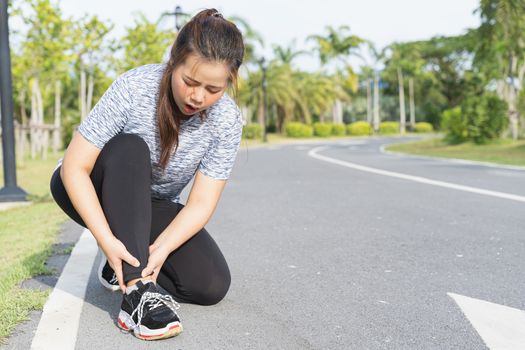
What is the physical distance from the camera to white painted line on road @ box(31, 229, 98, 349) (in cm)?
257

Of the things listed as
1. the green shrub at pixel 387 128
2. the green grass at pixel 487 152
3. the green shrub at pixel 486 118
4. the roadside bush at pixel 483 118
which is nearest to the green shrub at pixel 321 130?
the green shrub at pixel 387 128

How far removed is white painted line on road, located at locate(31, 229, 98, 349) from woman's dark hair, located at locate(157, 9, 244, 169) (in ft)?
2.98

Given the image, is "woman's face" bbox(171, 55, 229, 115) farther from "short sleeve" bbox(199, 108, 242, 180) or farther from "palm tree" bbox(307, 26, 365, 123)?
"palm tree" bbox(307, 26, 365, 123)

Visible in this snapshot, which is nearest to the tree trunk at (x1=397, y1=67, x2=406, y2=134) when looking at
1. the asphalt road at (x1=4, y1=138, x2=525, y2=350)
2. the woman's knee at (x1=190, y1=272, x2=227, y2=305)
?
the asphalt road at (x1=4, y1=138, x2=525, y2=350)

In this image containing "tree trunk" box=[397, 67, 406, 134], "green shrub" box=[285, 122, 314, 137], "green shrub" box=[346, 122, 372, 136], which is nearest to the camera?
"green shrub" box=[285, 122, 314, 137]

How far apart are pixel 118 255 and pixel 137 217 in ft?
0.61

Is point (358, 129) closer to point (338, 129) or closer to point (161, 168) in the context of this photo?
point (338, 129)

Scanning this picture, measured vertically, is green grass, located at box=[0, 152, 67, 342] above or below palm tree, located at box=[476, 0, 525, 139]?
below

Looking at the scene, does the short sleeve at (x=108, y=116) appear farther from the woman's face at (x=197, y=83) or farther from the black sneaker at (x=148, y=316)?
the black sneaker at (x=148, y=316)

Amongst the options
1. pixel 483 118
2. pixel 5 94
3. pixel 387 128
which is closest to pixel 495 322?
pixel 5 94

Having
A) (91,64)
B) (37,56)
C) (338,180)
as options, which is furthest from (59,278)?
(91,64)

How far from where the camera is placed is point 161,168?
3.07 meters

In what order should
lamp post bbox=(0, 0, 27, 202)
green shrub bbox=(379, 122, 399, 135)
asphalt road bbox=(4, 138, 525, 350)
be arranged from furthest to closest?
1. green shrub bbox=(379, 122, 399, 135)
2. lamp post bbox=(0, 0, 27, 202)
3. asphalt road bbox=(4, 138, 525, 350)

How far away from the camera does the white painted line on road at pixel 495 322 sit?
2.54 metres
